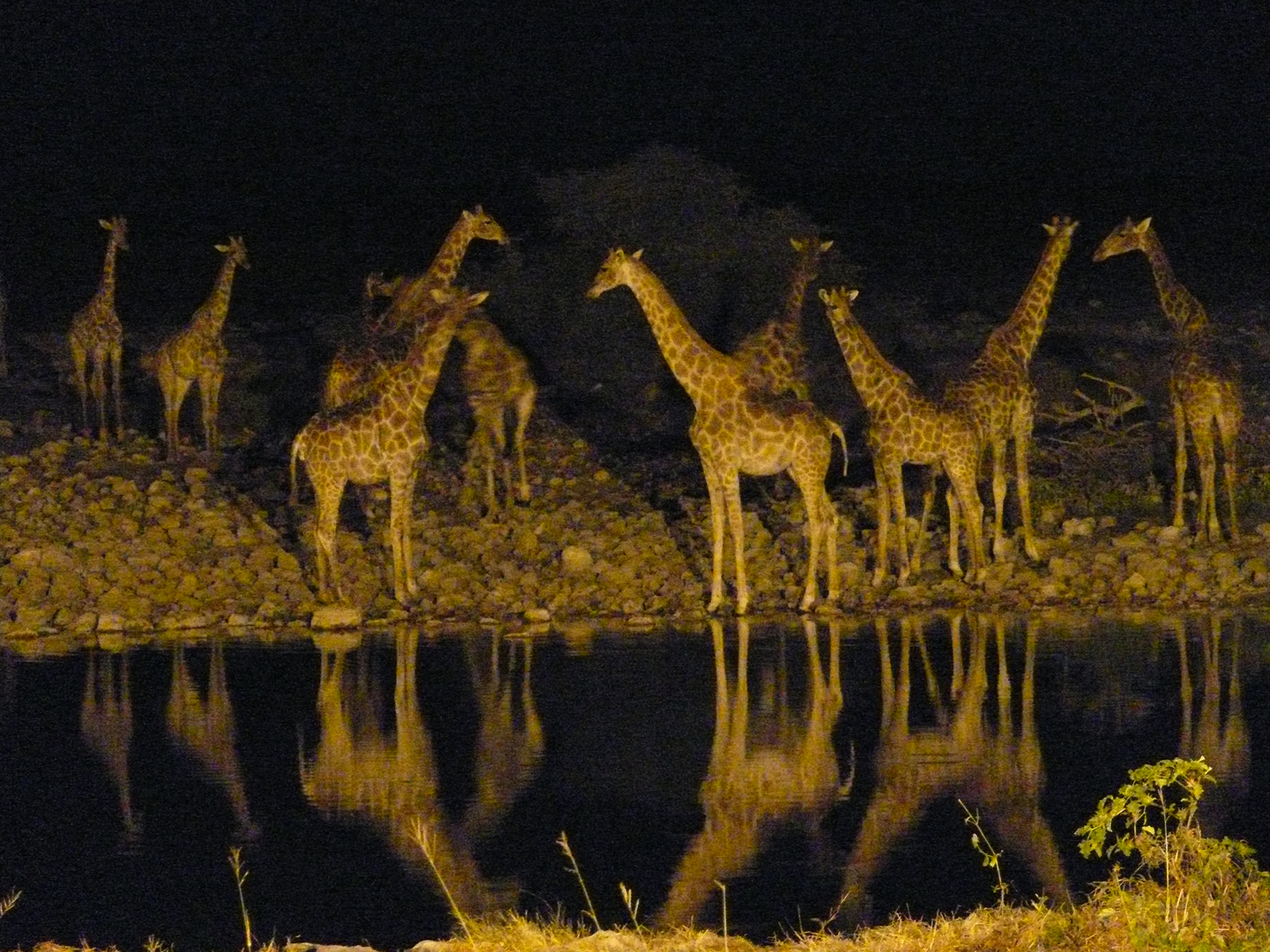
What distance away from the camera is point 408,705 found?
13.6 metres

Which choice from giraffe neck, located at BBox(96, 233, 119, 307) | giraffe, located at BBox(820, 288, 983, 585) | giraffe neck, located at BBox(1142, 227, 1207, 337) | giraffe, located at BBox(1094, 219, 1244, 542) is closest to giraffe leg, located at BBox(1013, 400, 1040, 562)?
giraffe, located at BBox(820, 288, 983, 585)

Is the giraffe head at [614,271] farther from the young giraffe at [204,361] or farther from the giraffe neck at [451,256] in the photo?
the young giraffe at [204,361]

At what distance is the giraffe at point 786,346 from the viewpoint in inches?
790

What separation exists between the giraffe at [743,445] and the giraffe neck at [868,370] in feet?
1.63

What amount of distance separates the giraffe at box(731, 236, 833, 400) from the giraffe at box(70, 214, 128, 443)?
7.07 metres

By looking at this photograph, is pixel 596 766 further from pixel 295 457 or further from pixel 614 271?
pixel 295 457

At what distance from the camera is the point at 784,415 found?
17672mm

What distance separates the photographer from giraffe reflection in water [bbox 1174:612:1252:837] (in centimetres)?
1074

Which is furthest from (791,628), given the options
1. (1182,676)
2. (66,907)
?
(66,907)

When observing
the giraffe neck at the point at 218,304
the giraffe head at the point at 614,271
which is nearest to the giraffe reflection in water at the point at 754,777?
the giraffe head at the point at 614,271

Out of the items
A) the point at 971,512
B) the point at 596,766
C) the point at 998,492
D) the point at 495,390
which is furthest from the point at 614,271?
the point at 596,766

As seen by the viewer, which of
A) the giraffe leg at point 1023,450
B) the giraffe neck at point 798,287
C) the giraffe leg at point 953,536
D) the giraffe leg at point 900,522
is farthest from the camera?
the giraffe neck at point 798,287

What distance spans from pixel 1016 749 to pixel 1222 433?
27.2 ft

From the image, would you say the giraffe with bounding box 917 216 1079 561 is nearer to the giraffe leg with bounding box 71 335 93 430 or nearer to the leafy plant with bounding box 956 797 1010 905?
the leafy plant with bounding box 956 797 1010 905
